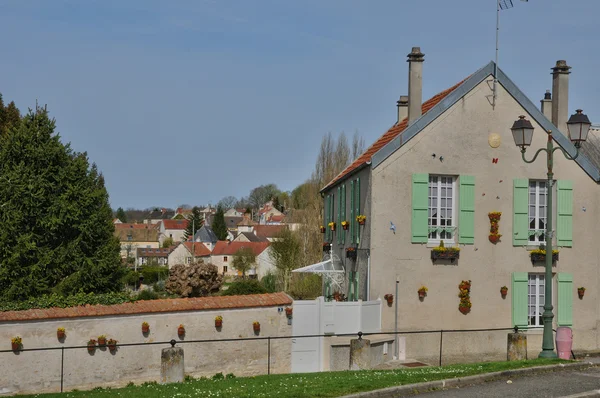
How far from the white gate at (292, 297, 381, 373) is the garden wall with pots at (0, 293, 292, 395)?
29 cm

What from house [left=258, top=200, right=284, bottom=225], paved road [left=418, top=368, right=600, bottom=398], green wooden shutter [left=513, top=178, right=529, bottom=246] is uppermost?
house [left=258, top=200, right=284, bottom=225]

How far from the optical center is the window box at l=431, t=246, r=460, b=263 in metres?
23.7

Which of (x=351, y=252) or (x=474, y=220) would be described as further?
(x=351, y=252)

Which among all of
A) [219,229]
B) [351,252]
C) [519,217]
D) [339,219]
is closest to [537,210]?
[519,217]

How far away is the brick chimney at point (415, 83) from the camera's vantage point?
81.1ft

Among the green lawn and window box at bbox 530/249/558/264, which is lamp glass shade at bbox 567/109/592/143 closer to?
the green lawn

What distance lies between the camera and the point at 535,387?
550 inches

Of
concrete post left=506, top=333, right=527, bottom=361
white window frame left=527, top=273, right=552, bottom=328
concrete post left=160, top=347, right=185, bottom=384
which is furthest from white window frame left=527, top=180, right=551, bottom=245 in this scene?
concrete post left=160, top=347, right=185, bottom=384

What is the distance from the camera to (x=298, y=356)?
74.8 feet

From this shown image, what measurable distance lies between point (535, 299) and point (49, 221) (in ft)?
46.3

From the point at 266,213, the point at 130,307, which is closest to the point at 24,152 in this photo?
the point at 130,307

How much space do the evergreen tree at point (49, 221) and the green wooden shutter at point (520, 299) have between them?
11.5 metres

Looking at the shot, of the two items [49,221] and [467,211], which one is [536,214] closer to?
[467,211]

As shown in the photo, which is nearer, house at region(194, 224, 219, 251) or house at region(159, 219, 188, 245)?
house at region(194, 224, 219, 251)
